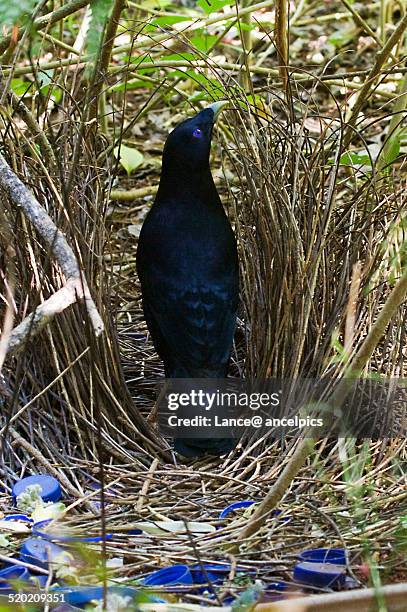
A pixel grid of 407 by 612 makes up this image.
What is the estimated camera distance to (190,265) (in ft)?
8.62

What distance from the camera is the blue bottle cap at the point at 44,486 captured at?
205 centimetres

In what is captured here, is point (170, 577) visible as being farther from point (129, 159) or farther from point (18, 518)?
point (129, 159)

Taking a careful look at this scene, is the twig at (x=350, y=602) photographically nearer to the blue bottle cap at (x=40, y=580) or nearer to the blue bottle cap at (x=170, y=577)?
the blue bottle cap at (x=170, y=577)

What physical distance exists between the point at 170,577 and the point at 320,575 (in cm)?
28

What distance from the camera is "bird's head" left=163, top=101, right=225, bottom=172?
2.65 meters

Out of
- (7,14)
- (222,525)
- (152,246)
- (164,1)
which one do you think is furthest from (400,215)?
(164,1)

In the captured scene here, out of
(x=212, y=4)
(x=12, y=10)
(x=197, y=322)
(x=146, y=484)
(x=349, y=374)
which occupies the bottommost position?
(x=146, y=484)

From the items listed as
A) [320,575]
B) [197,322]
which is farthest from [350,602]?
[197,322]

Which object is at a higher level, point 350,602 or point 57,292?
point 57,292

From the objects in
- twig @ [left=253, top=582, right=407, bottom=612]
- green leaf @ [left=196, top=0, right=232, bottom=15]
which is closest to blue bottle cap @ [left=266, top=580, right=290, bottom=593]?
twig @ [left=253, top=582, right=407, bottom=612]

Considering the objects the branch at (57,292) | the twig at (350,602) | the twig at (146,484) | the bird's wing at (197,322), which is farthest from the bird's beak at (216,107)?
the twig at (350,602)

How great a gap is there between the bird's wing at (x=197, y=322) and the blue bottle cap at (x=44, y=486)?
2.04ft

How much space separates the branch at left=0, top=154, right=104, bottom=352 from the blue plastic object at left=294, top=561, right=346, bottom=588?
0.61 meters

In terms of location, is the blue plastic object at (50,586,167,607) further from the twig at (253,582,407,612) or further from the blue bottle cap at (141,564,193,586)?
the twig at (253,582,407,612)
